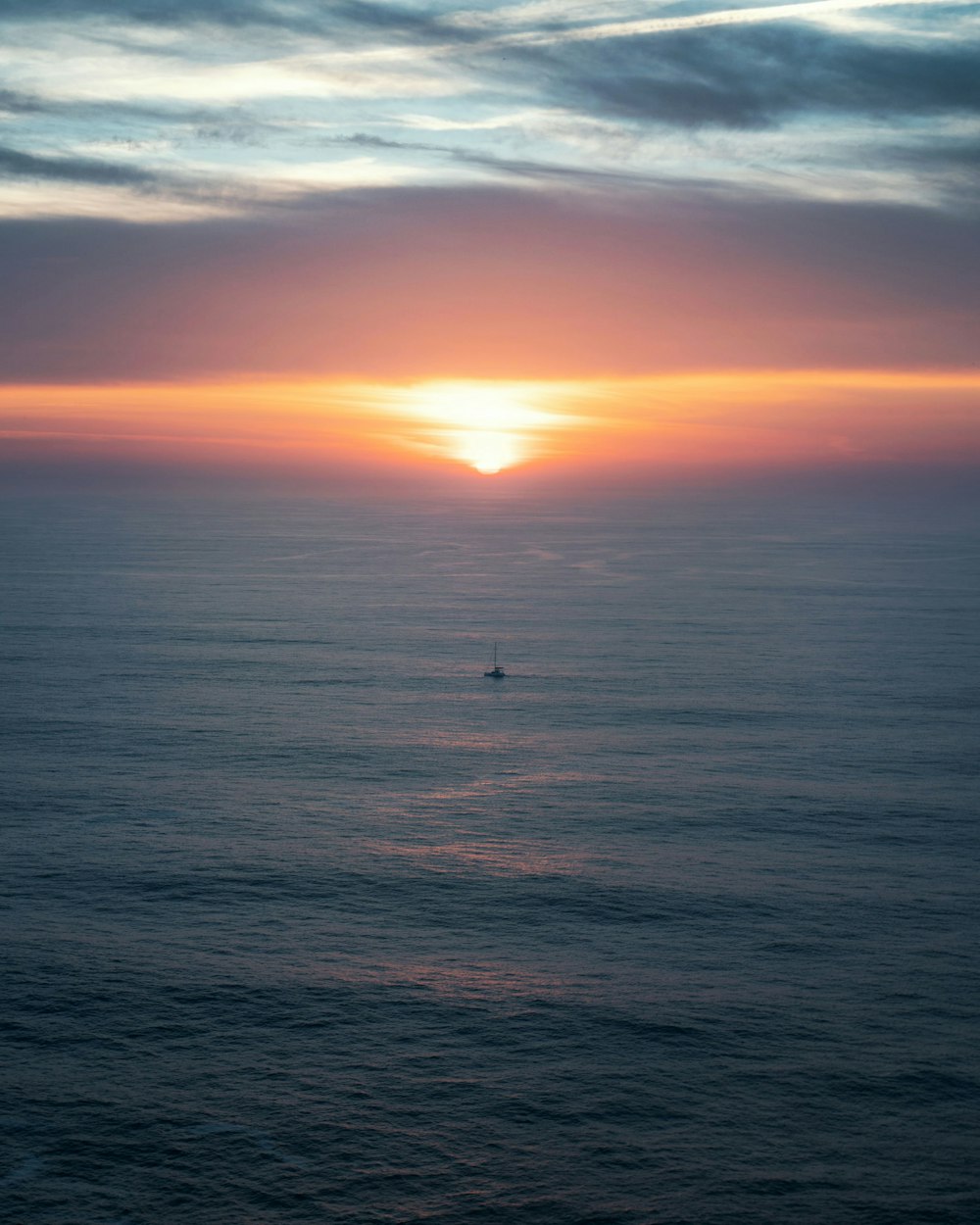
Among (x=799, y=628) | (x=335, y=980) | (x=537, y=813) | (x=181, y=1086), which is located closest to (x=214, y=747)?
(x=537, y=813)

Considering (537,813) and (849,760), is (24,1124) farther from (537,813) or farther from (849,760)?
(849,760)

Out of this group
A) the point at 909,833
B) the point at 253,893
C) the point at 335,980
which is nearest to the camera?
the point at 335,980

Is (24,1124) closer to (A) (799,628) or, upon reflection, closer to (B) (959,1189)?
(B) (959,1189)

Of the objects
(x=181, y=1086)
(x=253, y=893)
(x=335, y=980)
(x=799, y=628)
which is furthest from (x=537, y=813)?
(x=799, y=628)

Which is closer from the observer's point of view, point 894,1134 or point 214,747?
point 894,1134

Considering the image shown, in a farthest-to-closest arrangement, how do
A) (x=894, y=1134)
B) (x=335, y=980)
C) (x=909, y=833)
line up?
(x=909, y=833) → (x=335, y=980) → (x=894, y=1134)

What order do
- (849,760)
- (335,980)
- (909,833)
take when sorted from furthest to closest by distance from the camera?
(849,760) < (909,833) < (335,980)
